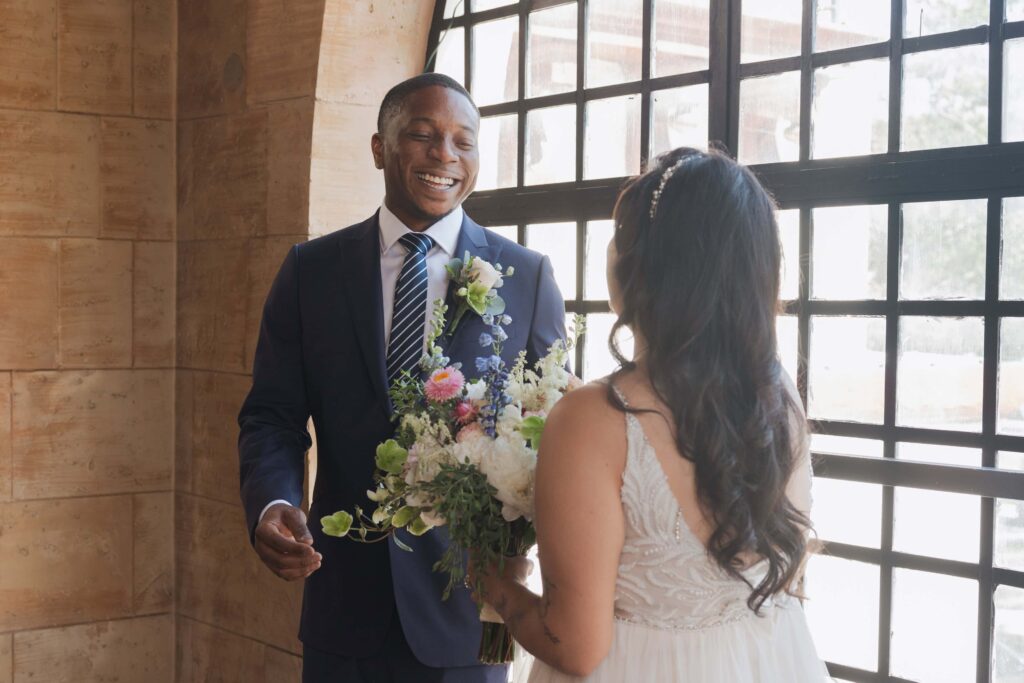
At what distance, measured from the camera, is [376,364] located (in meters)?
2.30

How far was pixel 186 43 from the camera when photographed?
13.6 ft

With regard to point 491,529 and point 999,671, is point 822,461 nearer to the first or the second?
point 999,671

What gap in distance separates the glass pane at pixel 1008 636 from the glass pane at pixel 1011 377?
353 mm

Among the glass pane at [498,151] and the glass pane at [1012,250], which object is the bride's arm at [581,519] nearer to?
the glass pane at [1012,250]

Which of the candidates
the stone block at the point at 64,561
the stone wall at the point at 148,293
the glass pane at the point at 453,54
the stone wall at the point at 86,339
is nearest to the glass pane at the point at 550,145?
the glass pane at the point at 453,54

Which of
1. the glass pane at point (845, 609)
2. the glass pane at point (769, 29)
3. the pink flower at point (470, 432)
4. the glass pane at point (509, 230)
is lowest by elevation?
the glass pane at point (845, 609)

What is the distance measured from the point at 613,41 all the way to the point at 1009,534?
1.70 metres

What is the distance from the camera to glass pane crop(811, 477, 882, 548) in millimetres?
2633

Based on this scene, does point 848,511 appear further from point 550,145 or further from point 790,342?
point 550,145

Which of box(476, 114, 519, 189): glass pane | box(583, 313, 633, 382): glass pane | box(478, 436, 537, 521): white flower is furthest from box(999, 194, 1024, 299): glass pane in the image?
box(476, 114, 519, 189): glass pane

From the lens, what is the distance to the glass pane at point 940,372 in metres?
2.45

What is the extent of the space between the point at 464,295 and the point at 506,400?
518mm

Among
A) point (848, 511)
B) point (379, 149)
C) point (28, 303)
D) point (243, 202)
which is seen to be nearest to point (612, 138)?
point (379, 149)

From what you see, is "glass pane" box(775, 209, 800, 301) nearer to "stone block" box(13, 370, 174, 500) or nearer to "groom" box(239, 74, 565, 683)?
"groom" box(239, 74, 565, 683)
